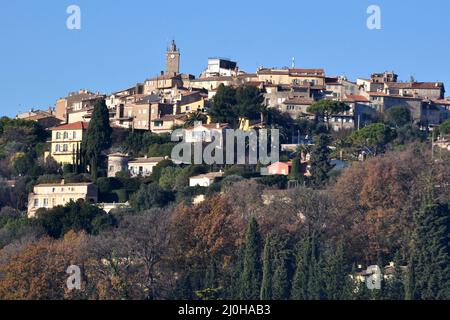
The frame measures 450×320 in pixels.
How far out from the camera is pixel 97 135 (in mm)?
68000

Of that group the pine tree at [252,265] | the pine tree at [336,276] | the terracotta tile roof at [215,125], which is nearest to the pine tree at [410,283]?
the pine tree at [336,276]

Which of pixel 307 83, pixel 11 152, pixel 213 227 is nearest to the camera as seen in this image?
pixel 213 227

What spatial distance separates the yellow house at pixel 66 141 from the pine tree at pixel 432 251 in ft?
73.6

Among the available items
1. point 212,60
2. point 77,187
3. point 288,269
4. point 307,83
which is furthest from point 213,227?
point 212,60

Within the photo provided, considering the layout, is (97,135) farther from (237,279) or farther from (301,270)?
(301,270)

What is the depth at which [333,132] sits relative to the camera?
245 ft

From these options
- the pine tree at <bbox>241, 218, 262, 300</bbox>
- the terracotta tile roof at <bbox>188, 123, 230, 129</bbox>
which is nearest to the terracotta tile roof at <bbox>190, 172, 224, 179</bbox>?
the terracotta tile roof at <bbox>188, 123, 230, 129</bbox>

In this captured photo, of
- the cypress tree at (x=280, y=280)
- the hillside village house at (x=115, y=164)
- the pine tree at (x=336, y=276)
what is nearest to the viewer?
the pine tree at (x=336, y=276)

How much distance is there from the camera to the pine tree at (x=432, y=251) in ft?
153

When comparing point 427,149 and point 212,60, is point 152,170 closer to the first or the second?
point 427,149

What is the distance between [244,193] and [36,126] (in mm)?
20205

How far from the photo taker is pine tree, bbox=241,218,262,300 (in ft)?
155

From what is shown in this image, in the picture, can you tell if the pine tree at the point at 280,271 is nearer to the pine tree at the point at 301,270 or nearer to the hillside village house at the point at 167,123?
the pine tree at the point at 301,270

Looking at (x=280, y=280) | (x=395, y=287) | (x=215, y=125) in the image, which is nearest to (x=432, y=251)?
(x=395, y=287)
